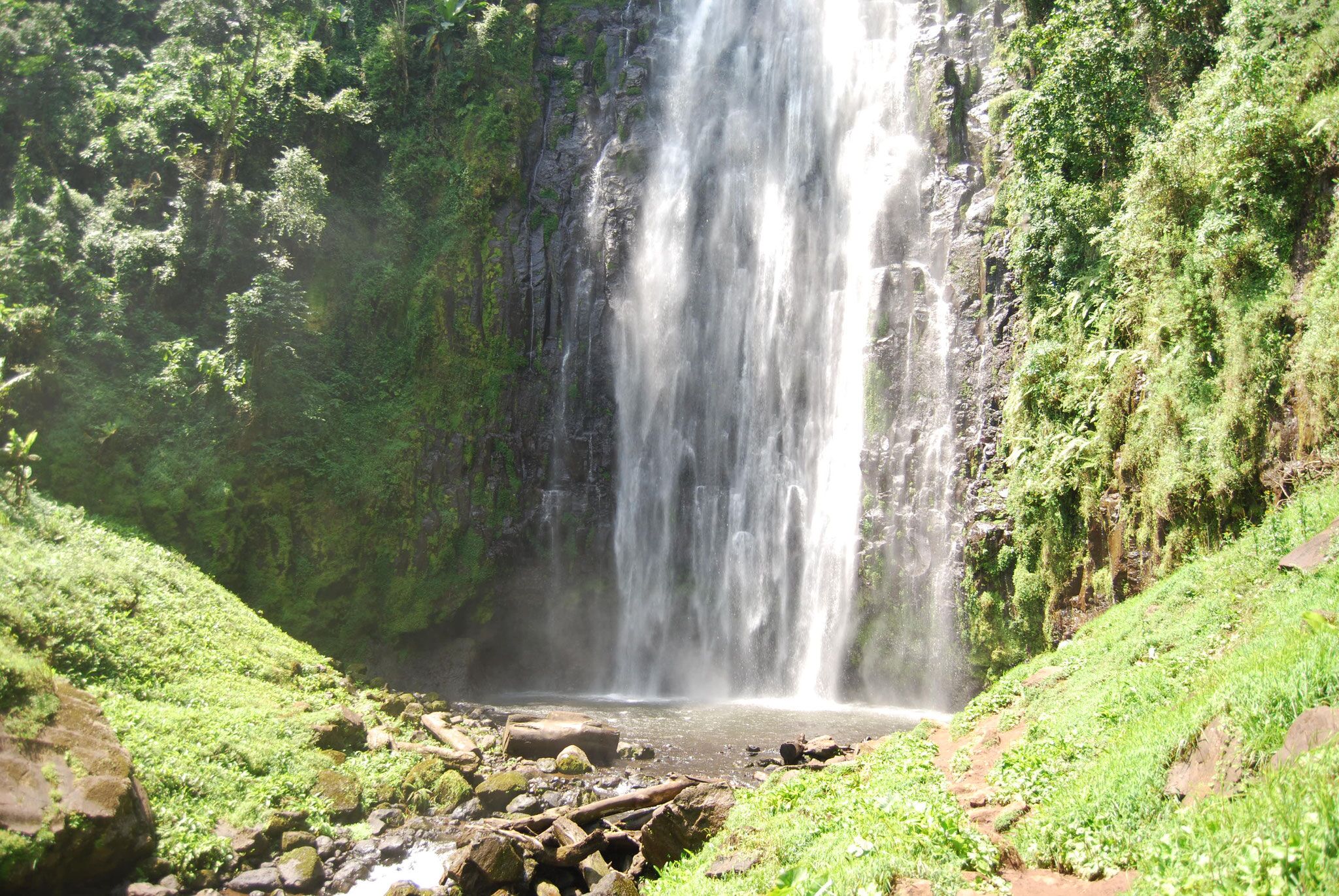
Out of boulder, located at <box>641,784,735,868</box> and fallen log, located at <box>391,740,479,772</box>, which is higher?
boulder, located at <box>641,784,735,868</box>

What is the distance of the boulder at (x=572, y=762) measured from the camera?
43.6 ft

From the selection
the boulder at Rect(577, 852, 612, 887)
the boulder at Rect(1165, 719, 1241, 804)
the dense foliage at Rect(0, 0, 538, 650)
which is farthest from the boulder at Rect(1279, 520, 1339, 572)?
the dense foliage at Rect(0, 0, 538, 650)

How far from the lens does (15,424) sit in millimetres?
18812

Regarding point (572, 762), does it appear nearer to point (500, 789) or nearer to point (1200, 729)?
point (500, 789)

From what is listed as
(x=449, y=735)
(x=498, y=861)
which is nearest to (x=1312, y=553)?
(x=498, y=861)

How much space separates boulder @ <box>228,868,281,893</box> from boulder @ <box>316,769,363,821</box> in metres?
1.58

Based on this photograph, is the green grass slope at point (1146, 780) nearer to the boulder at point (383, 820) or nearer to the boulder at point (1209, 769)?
the boulder at point (1209, 769)

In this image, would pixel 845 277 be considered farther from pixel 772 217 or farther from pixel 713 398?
pixel 713 398

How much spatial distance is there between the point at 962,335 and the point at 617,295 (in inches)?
414

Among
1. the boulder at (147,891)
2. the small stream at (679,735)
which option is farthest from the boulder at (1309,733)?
the boulder at (147,891)

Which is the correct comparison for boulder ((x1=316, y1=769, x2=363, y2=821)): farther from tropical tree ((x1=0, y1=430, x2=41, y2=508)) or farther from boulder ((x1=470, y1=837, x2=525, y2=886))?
tropical tree ((x1=0, y1=430, x2=41, y2=508))

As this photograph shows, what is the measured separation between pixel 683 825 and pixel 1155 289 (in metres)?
10.4

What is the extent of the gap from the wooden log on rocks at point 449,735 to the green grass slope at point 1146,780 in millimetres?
6330

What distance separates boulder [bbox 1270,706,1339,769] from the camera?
392 centimetres
